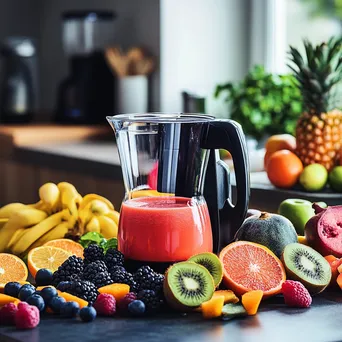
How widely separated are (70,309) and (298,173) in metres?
1.45

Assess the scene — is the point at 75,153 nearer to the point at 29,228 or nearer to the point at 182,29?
the point at 182,29

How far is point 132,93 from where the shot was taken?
12.7ft

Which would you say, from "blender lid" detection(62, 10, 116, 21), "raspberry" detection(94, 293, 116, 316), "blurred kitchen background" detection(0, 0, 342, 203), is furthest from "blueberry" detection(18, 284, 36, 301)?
"blender lid" detection(62, 10, 116, 21)

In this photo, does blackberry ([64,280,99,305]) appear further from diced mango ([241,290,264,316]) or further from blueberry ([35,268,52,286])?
diced mango ([241,290,264,316])

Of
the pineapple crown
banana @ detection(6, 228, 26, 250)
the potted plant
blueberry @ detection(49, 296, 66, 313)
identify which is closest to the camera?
blueberry @ detection(49, 296, 66, 313)

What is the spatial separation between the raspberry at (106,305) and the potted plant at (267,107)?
2.12m

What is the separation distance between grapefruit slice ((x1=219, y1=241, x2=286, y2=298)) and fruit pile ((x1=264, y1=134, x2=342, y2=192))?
1.15m

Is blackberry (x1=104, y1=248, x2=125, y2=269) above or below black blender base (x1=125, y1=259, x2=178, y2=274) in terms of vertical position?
above

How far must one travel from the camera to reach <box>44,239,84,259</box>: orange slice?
1.61 metres

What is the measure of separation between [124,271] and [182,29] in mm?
2594

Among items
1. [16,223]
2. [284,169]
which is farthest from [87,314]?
[284,169]

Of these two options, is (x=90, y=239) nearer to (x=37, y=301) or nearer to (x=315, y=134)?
(x=37, y=301)

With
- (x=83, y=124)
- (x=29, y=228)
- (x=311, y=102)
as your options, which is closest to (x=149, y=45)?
(x=83, y=124)

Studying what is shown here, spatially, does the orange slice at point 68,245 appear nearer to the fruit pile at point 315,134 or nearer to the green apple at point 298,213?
the green apple at point 298,213
